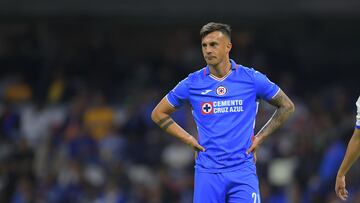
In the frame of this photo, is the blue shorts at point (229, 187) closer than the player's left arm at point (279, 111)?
Yes

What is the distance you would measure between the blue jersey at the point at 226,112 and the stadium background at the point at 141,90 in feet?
16.6

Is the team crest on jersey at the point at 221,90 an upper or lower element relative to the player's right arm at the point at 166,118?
upper

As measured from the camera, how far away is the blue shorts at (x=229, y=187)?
8.88 metres

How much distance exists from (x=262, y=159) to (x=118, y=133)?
110 inches

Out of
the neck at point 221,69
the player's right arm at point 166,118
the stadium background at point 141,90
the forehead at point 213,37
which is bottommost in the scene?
the stadium background at point 141,90

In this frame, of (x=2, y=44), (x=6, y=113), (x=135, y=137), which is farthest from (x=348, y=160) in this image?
(x=2, y=44)

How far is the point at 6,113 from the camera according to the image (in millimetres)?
17500

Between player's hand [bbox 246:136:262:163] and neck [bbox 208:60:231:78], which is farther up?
neck [bbox 208:60:231:78]

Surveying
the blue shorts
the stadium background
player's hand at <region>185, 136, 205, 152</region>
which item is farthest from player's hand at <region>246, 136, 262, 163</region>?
the stadium background

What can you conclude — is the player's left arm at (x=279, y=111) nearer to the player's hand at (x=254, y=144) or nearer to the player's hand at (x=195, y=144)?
the player's hand at (x=254, y=144)

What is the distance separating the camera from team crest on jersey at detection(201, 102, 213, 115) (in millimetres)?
9000

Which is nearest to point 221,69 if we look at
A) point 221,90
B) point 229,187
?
point 221,90

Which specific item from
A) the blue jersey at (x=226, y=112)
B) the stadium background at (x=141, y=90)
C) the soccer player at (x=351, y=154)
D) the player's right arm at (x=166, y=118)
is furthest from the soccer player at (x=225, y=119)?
the stadium background at (x=141, y=90)

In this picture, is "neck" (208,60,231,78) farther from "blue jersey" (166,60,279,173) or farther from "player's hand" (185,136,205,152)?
"player's hand" (185,136,205,152)
